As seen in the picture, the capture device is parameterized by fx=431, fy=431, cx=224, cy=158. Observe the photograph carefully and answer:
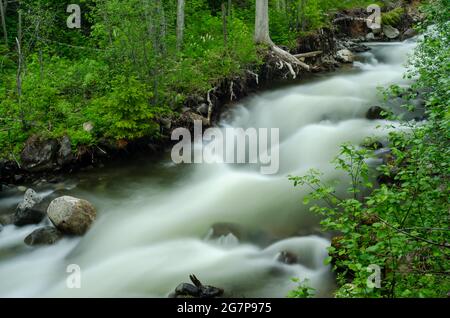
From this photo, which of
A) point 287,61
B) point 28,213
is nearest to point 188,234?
point 28,213

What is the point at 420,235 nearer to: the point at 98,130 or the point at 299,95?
the point at 98,130

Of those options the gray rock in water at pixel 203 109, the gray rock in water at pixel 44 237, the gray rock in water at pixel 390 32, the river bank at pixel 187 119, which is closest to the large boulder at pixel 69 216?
the gray rock in water at pixel 44 237

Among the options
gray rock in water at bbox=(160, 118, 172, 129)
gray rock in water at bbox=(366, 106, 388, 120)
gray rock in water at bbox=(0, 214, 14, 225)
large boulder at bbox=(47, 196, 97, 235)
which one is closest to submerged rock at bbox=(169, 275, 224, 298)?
large boulder at bbox=(47, 196, 97, 235)

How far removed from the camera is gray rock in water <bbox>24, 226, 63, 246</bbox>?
8211mm

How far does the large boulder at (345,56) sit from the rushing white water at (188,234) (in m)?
7.44

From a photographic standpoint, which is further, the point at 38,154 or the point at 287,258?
the point at 38,154

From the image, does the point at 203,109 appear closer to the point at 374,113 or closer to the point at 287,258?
the point at 374,113

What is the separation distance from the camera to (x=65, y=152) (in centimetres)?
1084

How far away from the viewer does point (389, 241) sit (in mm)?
3982

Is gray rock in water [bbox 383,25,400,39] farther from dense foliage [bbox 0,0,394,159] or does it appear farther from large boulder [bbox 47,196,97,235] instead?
large boulder [bbox 47,196,97,235]

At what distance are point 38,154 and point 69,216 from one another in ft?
9.81

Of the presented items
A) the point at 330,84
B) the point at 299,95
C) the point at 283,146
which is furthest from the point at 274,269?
the point at 330,84

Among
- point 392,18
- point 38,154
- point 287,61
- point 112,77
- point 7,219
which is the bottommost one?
point 7,219

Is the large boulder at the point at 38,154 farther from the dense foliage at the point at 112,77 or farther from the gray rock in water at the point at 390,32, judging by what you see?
the gray rock in water at the point at 390,32
